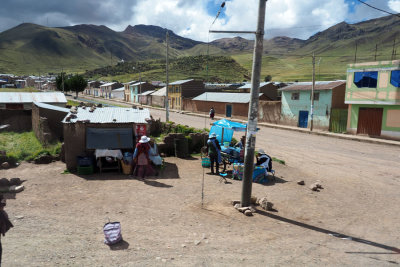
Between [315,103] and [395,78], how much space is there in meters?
8.38

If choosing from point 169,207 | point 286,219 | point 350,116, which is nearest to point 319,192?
point 286,219

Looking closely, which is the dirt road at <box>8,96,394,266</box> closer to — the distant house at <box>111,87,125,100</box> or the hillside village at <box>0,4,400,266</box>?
the hillside village at <box>0,4,400,266</box>

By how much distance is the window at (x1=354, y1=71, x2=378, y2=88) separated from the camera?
78.1ft

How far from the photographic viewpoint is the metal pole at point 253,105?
7262 millimetres

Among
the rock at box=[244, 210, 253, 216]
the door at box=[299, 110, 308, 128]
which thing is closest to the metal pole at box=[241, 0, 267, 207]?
the rock at box=[244, 210, 253, 216]

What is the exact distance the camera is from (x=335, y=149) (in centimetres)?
1895

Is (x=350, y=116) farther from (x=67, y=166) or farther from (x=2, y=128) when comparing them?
(x=2, y=128)

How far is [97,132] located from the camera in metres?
11.8

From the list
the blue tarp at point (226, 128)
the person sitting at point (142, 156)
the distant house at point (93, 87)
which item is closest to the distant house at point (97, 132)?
the person sitting at point (142, 156)

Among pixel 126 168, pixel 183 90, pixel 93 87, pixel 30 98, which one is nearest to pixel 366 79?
pixel 126 168

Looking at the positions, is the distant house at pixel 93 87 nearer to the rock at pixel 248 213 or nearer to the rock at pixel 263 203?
the rock at pixel 263 203

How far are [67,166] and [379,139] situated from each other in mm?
22815

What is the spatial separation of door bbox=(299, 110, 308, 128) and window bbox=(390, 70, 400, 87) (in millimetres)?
9508

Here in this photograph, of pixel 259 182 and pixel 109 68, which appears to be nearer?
pixel 259 182
